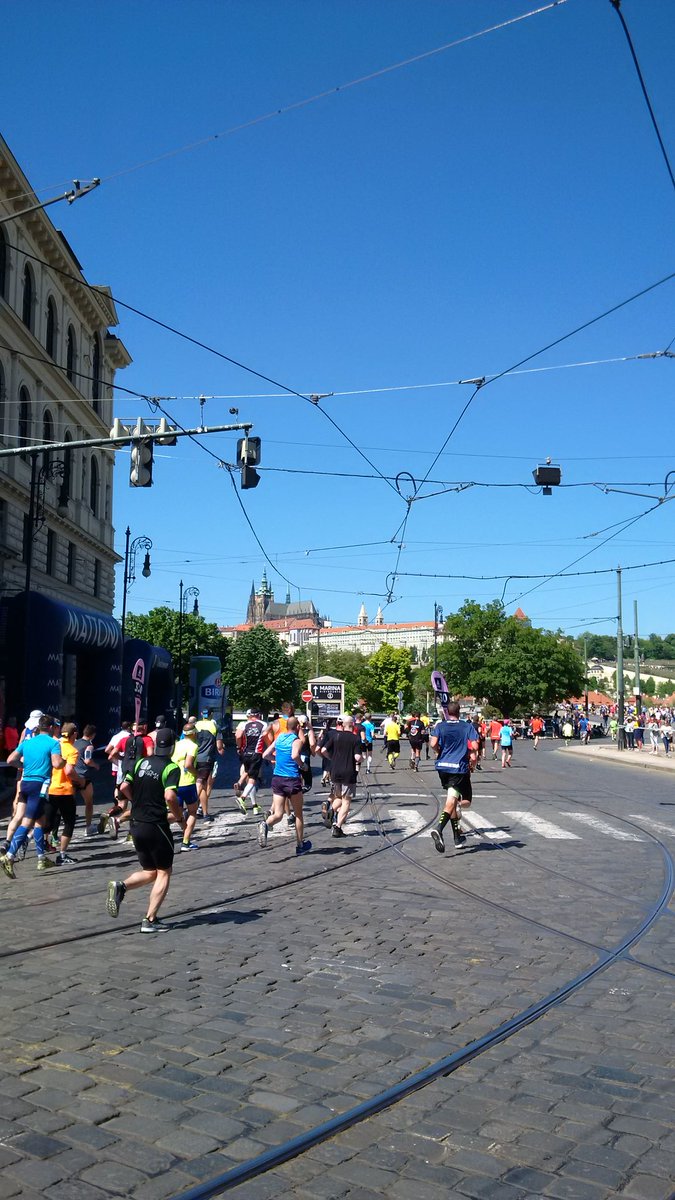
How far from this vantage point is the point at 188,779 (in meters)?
13.0

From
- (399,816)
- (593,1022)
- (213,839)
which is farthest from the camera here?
(399,816)

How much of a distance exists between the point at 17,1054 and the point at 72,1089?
638mm

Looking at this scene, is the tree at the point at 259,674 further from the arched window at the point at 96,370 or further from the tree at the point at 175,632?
the arched window at the point at 96,370

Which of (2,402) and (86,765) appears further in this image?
(2,402)

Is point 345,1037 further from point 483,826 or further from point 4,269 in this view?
point 4,269

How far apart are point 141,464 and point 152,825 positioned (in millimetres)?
7368

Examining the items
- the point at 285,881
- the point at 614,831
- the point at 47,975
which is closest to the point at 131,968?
the point at 47,975

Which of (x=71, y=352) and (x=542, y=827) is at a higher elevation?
(x=71, y=352)

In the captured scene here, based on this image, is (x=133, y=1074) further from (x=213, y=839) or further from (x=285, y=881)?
(x=213, y=839)

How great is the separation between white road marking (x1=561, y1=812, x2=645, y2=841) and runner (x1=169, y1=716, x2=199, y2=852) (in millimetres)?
6072

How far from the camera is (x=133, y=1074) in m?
4.96

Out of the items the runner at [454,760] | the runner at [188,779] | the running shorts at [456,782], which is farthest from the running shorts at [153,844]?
the running shorts at [456,782]

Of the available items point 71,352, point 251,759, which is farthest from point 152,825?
point 71,352

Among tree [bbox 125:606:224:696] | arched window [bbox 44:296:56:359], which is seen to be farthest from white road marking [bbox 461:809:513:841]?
tree [bbox 125:606:224:696]
